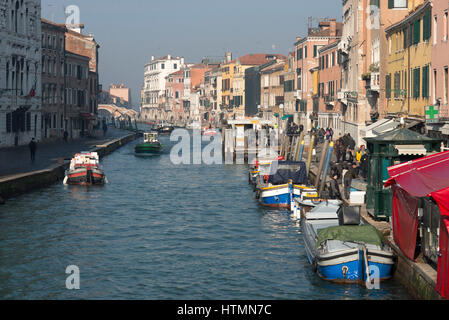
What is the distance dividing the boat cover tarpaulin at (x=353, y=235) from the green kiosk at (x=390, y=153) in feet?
9.68

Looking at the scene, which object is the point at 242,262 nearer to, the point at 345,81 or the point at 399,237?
the point at 399,237

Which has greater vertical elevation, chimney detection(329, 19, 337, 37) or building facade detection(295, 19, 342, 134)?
chimney detection(329, 19, 337, 37)

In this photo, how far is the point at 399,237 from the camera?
18.2 metres

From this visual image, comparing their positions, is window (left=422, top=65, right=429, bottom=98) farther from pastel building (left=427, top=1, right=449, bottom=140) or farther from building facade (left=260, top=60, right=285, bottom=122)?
building facade (left=260, top=60, right=285, bottom=122)

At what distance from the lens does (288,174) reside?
32.1m

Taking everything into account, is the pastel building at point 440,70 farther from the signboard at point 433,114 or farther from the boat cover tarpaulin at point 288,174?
the boat cover tarpaulin at point 288,174

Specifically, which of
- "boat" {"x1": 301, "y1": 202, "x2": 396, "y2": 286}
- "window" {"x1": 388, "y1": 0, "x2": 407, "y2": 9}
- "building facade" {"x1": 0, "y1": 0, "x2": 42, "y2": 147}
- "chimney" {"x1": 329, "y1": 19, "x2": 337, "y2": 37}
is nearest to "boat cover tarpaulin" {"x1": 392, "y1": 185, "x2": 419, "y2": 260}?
"boat" {"x1": 301, "y1": 202, "x2": 396, "y2": 286}

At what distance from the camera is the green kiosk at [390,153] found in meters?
21.2

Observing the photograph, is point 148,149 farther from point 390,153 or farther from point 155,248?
point 390,153

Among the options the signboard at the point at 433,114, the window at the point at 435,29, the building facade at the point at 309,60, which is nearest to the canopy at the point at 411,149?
the signboard at the point at 433,114

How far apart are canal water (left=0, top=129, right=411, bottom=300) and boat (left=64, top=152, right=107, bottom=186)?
0.79 m

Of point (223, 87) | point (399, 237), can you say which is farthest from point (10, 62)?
point (223, 87)

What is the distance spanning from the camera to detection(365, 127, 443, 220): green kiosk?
69.7ft

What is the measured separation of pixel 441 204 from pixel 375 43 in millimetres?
32246
